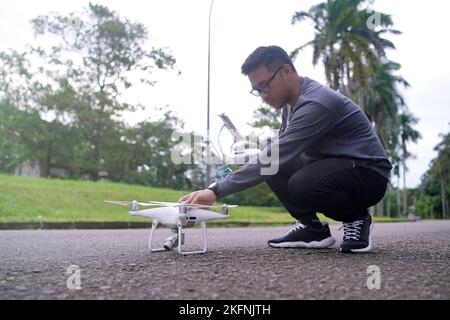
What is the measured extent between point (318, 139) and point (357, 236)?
688 millimetres

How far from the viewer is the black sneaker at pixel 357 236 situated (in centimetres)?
289

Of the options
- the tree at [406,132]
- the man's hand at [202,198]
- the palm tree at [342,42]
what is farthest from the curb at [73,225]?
the tree at [406,132]

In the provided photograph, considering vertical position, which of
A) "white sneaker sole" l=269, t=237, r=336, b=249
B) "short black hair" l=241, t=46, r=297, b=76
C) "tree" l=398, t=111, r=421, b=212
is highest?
"tree" l=398, t=111, r=421, b=212

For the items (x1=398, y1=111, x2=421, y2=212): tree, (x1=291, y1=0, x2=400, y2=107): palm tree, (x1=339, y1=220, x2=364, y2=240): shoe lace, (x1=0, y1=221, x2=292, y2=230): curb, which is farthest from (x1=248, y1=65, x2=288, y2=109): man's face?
(x1=398, y1=111, x2=421, y2=212): tree

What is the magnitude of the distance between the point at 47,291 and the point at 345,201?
68.8 inches

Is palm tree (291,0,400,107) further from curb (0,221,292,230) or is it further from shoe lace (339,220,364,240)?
shoe lace (339,220,364,240)

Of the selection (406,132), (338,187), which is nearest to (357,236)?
(338,187)

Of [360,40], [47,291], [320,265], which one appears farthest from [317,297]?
[360,40]

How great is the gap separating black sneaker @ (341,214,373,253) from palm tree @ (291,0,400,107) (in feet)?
68.8

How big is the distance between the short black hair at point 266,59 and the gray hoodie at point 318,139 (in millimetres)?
244

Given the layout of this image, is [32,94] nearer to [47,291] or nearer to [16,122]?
[16,122]

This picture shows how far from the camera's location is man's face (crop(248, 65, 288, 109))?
2.82m

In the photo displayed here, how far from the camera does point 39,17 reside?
27188mm

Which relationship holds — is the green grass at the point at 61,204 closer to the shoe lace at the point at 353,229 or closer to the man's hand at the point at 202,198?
the man's hand at the point at 202,198
